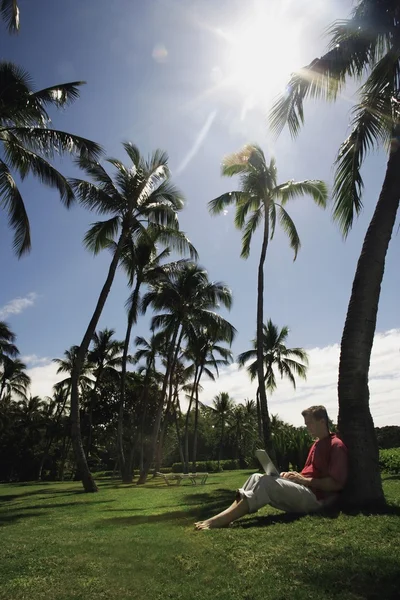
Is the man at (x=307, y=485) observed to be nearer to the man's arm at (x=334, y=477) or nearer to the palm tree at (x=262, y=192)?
the man's arm at (x=334, y=477)

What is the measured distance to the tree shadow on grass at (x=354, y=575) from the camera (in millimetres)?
2457

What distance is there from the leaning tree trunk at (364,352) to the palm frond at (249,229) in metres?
11.9

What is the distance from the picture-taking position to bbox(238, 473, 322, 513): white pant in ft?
14.5

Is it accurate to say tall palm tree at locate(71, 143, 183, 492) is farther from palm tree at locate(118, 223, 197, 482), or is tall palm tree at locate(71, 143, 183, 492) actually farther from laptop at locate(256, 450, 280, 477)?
laptop at locate(256, 450, 280, 477)

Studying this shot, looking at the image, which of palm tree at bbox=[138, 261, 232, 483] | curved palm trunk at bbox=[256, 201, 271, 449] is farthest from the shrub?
palm tree at bbox=[138, 261, 232, 483]

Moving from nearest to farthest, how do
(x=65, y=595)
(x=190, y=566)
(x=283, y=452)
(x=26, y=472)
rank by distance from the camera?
(x=65, y=595), (x=190, y=566), (x=283, y=452), (x=26, y=472)

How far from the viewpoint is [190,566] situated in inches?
128

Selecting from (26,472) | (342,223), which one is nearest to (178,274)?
(342,223)

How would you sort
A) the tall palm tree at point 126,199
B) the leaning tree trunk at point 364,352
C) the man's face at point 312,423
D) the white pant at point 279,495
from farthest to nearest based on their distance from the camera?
the tall palm tree at point 126,199
the leaning tree trunk at point 364,352
the man's face at point 312,423
the white pant at point 279,495

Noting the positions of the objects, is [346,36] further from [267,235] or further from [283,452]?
[283,452]

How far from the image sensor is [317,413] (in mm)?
4875

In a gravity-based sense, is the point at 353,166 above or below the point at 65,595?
above

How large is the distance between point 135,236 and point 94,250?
6.85 ft

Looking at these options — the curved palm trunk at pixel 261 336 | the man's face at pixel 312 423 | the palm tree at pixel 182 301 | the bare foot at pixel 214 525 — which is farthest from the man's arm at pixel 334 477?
the palm tree at pixel 182 301
